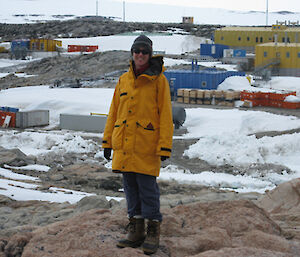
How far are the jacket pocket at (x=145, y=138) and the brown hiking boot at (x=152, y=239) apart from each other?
0.67 meters

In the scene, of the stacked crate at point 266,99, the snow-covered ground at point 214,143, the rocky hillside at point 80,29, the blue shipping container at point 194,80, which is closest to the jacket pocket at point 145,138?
the snow-covered ground at point 214,143

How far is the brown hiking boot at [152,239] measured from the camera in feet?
15.0

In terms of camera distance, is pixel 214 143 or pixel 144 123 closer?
pixel 144 123

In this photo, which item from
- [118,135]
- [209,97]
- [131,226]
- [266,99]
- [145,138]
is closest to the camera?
[145,138]

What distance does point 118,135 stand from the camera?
188 inches

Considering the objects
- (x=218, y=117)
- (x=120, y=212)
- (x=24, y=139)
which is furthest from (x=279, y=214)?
(x=218, y=117)

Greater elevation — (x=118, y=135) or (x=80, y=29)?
(x=80, y=29)

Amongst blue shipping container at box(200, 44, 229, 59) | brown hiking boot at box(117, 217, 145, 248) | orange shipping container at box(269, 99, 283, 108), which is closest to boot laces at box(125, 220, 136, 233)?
brown hiking boot at box(117, 217, 145, 248)

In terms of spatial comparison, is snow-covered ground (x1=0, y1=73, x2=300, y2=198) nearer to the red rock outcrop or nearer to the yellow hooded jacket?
the red rock outcrop

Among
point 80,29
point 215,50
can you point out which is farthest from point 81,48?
point 80,29

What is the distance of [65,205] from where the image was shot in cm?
772

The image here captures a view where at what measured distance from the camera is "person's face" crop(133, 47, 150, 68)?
4.76 m

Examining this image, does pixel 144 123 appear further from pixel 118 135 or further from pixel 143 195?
pixel 143 195

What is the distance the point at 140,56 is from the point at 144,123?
616 millimetres
